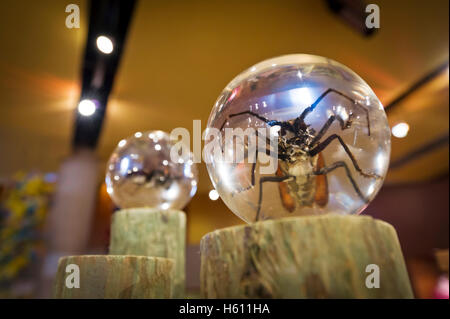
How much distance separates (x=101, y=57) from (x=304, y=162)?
2188mm

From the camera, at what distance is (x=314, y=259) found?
0.58 metres

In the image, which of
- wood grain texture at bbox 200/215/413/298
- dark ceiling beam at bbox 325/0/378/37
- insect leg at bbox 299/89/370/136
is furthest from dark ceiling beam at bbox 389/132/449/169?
wood grain texture at bbox 200/215/413/298

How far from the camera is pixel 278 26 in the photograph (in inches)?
86.9

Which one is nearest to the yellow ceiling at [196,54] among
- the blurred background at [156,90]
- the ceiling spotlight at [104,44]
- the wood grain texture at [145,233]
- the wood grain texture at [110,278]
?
the blurred background at [156,90]

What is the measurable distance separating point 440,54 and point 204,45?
5.89 feet

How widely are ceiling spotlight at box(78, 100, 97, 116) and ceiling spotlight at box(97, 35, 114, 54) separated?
0.81 m

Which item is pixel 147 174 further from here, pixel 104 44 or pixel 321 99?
pixel 104 44

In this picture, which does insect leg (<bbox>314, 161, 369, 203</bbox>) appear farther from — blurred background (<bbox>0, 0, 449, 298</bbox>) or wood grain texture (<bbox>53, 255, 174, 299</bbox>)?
blurred background (<bbox>0, 0, 449, 298</bbox>)

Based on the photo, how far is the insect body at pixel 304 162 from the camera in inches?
27.4

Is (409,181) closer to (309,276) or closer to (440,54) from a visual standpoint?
(440,54)

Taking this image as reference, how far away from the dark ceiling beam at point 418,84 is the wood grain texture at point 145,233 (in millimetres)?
2218

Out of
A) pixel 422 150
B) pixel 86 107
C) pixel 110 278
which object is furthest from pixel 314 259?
→ pixel 422 150

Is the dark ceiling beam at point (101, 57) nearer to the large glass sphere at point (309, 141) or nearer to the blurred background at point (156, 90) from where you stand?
the blurred background at point (156, 90)

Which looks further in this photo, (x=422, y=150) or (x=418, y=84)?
(x=422, y=150)
